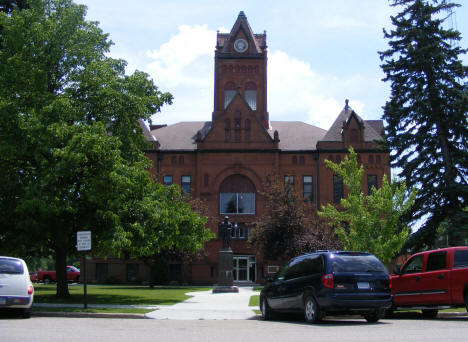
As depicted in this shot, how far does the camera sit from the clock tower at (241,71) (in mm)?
56156

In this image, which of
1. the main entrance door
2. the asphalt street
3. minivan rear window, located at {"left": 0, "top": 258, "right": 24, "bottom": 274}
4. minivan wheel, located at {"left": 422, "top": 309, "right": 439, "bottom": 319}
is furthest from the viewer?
the main entrance door

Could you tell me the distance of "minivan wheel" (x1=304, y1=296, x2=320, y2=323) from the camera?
12.5m

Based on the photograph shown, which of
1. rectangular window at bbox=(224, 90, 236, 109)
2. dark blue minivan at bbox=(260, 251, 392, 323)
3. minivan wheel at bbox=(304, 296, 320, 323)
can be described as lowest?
minivan wheel at bbox=(304, 296, 320, 323)

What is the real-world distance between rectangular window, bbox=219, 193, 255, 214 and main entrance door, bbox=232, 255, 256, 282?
4.21 meters

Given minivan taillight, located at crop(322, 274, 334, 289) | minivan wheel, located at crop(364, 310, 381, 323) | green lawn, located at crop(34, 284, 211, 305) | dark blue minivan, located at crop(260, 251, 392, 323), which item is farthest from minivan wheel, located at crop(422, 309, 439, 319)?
green lawn, located at crop(34, 284, 211, 305)

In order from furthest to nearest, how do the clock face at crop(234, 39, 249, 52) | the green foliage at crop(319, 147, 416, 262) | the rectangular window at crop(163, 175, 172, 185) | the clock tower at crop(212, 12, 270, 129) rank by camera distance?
the clock face at crop(234, 39, 249, 52) → the clock tower at crop(212, 12, 270, 129) → the rectangular window at crop(163, 175, 172, 185) → the green foliage at crop(319, 147, 416, 262)

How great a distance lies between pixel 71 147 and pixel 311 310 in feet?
35.2

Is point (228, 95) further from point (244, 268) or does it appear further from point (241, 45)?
point (244, 268)

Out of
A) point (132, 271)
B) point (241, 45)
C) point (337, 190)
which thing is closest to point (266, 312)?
point (337, 190)

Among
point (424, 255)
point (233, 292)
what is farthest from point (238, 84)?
point (424, 255)

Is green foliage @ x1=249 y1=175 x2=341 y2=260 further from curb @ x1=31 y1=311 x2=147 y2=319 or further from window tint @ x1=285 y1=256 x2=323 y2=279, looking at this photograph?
window tint @ x1=285 y1=256 x2=323 y2=279

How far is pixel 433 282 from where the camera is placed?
1443 centimetres

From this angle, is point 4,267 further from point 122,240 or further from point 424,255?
point 424,255

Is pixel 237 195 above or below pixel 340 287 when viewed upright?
above
